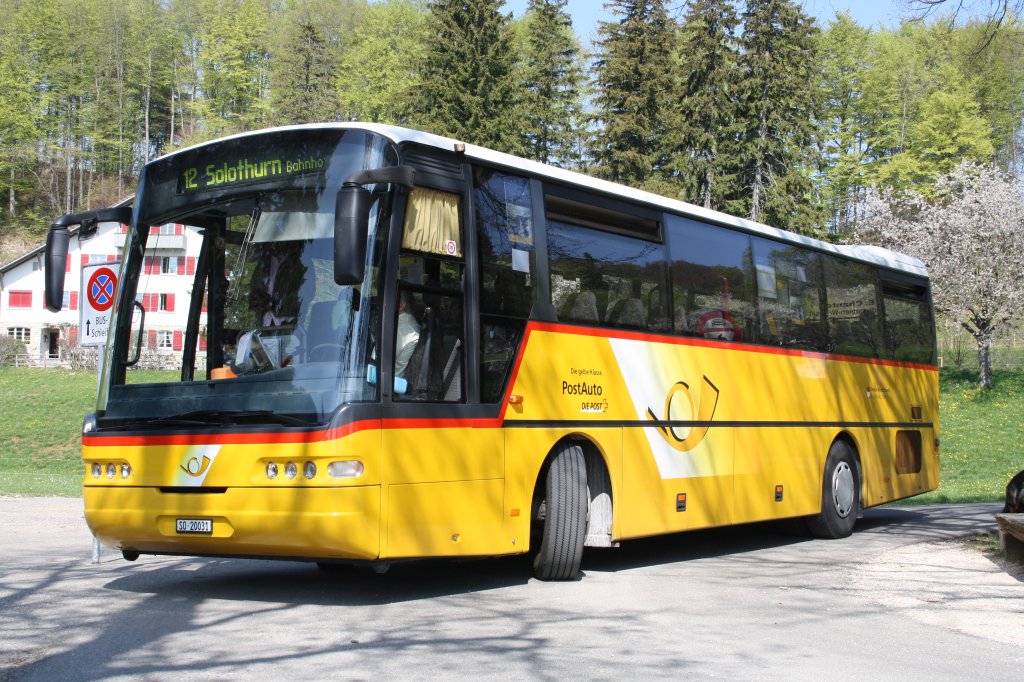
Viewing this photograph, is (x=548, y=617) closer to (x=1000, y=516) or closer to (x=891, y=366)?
(x=1000, y=516)

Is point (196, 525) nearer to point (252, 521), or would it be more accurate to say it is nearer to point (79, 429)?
point (252, 521)

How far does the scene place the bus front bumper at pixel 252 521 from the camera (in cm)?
777

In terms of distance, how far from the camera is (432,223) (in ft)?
28.3

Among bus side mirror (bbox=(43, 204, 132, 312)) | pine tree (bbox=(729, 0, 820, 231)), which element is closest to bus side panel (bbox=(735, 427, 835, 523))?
bus side mirror (bbox=(43, 204, 132, 312))

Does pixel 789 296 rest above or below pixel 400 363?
above

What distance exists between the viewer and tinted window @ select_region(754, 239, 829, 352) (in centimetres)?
1320

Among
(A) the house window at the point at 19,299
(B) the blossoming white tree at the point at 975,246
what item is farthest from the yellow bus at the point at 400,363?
(A) the house window at the point at 19,299

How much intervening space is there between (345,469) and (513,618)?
1610 mm

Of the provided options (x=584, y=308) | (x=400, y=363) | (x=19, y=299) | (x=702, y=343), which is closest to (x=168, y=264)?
(x=400, y=363)

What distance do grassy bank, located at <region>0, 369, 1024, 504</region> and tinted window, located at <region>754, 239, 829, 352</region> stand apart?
10.1m

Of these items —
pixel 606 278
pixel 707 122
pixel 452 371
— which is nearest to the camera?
pixel 452 371

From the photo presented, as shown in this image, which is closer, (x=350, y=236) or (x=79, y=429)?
(x=350, y=236)

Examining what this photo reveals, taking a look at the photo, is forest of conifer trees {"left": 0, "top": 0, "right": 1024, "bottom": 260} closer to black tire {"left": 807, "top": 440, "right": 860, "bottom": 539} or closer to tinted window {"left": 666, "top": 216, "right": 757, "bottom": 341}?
tinted window {"left": 666, "top": 216, "right": 757, "bottom": 341}

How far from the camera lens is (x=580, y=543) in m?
9.87
